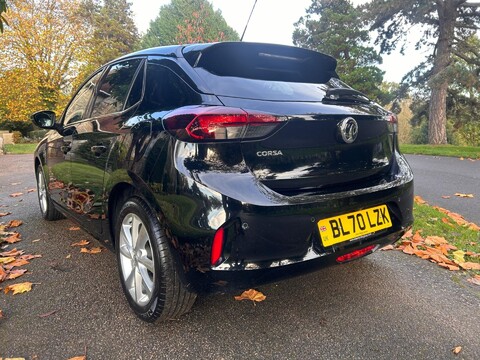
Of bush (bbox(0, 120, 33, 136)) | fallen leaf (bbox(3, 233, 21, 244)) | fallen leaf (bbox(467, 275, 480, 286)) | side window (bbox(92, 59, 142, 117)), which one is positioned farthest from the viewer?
bush (bbox(0, 120, 33, 136))

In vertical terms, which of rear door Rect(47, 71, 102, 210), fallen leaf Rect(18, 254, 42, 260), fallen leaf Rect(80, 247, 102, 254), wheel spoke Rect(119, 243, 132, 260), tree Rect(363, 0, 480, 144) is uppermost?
tree Rect(363, 0, 480, 144)

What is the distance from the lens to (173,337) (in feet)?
6.29

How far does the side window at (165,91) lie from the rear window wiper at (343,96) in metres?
0.78

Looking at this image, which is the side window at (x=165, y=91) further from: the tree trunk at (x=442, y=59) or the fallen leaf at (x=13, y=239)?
the tree trunk at (x=442, y=59)

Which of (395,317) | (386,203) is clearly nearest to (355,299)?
(395,317)

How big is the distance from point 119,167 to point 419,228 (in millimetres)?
3192

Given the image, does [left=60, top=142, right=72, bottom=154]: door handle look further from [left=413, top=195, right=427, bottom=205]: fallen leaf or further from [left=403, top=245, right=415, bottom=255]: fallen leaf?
[left=413, top=195, right=427, bottom=205]: fallen leaf

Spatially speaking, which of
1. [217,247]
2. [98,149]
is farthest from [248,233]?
[98,149]

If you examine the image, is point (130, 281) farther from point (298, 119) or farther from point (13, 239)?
point (13, 239)

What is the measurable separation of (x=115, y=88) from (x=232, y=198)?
5.00ft

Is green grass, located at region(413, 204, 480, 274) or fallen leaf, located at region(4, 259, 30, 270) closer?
fallen leaf, located at region(4, 259, 30, 270)

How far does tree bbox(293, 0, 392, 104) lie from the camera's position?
23.9m

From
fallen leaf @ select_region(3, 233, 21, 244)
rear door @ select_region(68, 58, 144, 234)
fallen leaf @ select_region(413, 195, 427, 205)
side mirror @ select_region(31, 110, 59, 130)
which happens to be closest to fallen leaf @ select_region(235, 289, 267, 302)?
rear door @ select_region(68, 58, 144, 234)

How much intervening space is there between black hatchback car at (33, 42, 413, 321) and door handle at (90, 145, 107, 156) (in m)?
0.02
